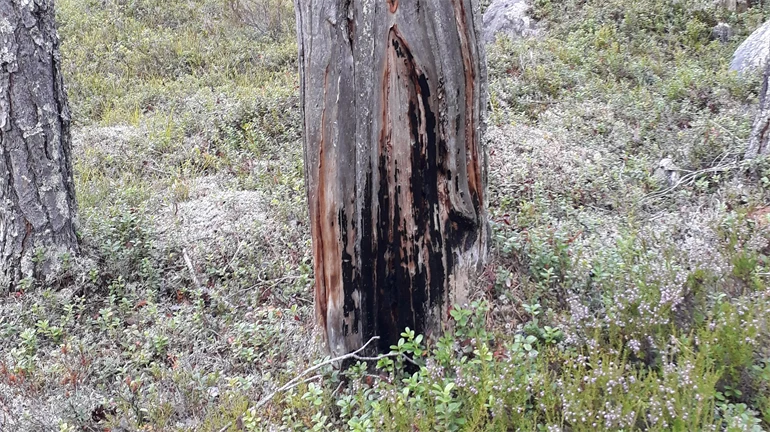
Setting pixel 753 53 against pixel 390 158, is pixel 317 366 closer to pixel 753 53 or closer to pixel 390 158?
pixel 390 158

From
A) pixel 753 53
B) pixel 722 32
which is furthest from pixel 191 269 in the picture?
pixel 722 32

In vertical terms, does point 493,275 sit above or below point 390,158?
below

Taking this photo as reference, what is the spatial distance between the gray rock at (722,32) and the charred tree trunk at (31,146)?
8.33 m

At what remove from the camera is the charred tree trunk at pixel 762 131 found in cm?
454

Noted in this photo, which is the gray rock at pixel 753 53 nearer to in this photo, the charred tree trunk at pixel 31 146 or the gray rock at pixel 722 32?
the gray rock at pixel 722 32

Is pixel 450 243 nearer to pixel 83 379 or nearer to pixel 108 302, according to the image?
pixel 83 379

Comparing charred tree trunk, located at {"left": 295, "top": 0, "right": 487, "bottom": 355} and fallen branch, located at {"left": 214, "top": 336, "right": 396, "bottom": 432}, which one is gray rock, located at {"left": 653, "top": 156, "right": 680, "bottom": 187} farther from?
fallen branch, located at {"left": 214, "top": 336, "right": 396, "bottom": 432}

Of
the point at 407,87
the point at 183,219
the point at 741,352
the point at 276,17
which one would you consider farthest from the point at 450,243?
the point at 276,17

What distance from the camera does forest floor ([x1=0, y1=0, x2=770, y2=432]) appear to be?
257 centimetres

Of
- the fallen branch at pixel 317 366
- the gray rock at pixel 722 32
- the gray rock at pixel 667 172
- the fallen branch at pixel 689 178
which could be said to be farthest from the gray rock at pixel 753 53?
the fallen branch at pixel 317 366

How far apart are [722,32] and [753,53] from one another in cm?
170

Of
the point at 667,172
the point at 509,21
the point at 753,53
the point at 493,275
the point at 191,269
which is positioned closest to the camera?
the point at 493,275

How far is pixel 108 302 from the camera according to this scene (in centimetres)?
427

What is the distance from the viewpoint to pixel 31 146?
436 cm
